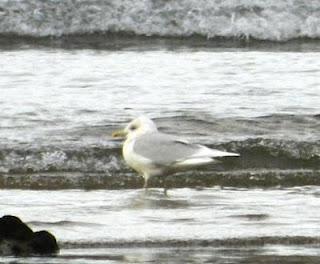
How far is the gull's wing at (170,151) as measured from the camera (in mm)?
9367

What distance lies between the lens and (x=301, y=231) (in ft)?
23.3

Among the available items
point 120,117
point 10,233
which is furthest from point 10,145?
point 10,233

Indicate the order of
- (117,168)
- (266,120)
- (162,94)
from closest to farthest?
1. (117,168)
2. (266,120)
3. (162,94)

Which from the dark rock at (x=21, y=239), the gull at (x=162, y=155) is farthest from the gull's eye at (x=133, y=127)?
the dark rock at (x=21, y=239)

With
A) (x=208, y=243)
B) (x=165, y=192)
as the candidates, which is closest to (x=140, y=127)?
(x=165, y=192)

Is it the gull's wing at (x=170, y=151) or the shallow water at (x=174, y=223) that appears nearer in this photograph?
the shallow water at (x=174, y=223)

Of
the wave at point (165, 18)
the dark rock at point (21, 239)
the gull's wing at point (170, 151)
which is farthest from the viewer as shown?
the wave at point (165, 18)

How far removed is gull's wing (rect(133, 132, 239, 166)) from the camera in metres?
9.37

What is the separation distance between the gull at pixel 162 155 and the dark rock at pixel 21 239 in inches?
109

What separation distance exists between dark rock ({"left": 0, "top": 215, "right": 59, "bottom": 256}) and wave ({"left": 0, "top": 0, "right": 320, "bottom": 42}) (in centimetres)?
1234

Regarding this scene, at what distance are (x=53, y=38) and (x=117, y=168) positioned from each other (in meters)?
8.47

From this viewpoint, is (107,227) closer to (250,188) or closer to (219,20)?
(250,188)

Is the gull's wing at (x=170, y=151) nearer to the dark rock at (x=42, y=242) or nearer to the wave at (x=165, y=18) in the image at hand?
the dark rock at (x=42, y=242)

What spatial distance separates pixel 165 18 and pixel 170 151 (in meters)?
9.94
